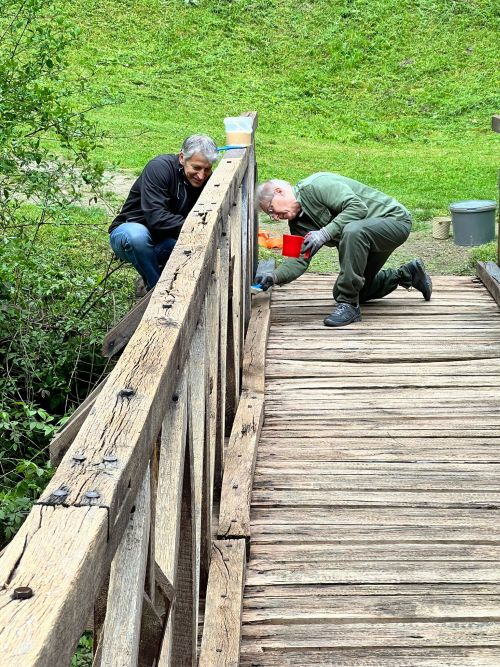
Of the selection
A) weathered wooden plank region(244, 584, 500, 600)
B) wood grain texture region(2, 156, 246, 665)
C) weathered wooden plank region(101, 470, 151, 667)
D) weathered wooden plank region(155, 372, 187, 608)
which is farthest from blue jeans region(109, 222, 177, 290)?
weathered wooden plank region(101, 470, 151, 667)

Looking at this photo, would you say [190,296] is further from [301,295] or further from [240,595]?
[301,295]

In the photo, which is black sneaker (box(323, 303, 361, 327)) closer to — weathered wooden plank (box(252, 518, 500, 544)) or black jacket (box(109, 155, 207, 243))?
black jacket (box(109, 155, 207, 243))

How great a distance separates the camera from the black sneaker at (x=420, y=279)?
7.01 metres

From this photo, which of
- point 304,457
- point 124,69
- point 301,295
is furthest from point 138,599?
point 124,69

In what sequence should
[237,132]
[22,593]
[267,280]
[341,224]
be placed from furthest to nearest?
[267,280], [341,224], [237,132], [22,593]

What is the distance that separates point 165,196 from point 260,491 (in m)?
2.28

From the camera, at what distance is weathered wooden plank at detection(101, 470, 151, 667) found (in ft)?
6.10

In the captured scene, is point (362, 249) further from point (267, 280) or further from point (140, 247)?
point (140, 247)

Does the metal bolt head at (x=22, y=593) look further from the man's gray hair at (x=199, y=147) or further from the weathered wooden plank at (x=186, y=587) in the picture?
the man's gray hair at (x=199, y=147)

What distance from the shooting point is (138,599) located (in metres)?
1.90

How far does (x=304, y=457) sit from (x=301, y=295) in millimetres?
2841

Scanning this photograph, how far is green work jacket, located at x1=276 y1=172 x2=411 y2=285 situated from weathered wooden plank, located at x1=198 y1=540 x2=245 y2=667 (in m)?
3.14

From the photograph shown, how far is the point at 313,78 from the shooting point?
62.6ft

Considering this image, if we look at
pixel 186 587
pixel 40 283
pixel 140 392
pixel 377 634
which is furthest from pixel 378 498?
pixel 40 283
